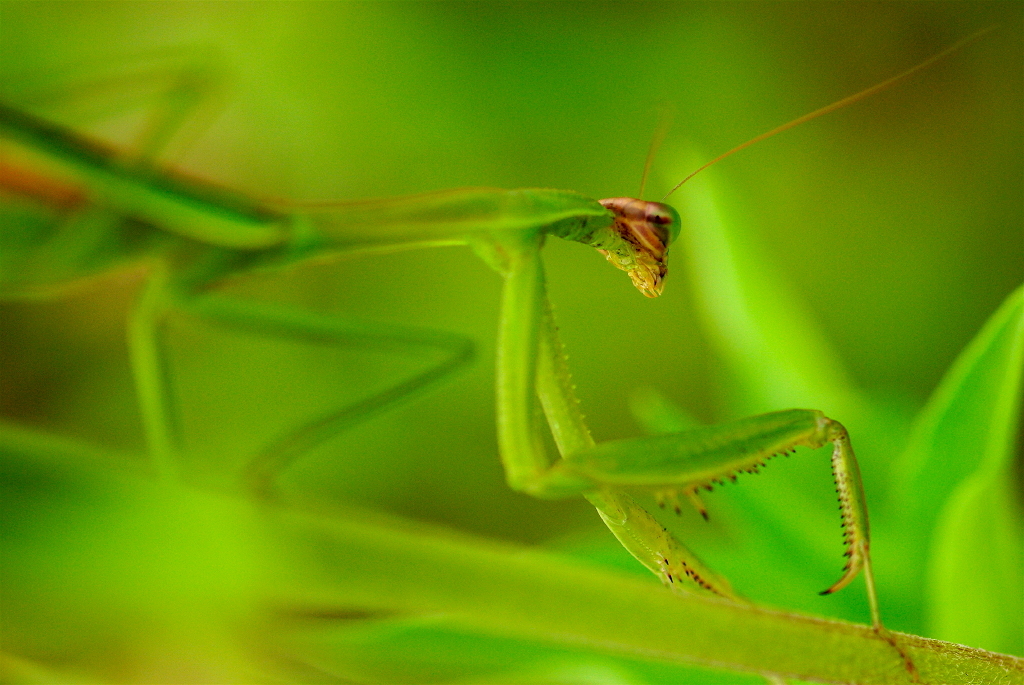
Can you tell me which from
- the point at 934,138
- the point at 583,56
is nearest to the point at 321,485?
the point at 583,56

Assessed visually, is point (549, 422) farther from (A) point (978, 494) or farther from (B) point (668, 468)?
(A) point (978, 494)

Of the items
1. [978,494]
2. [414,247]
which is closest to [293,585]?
[978,494]

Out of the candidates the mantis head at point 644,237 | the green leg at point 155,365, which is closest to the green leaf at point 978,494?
the mantis head at point 644,237

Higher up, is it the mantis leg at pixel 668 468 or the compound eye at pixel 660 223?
the compound eye at pixel 660 223

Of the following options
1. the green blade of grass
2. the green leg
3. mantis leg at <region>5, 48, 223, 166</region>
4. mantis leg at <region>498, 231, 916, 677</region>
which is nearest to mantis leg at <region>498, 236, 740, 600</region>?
mantis leg at <region>498, 231, 916, 677</region>

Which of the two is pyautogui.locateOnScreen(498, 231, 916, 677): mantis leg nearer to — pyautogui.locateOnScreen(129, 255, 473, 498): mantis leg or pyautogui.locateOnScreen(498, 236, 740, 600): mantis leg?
pyautogui.locateOnScreen(498, 236, 740, 600): mantis leg

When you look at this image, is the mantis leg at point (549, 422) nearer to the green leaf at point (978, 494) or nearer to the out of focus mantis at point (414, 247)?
the out of focus mantis at point (414, 247)

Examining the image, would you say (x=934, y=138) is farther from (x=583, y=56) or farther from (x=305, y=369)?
(x=305, y=369)
